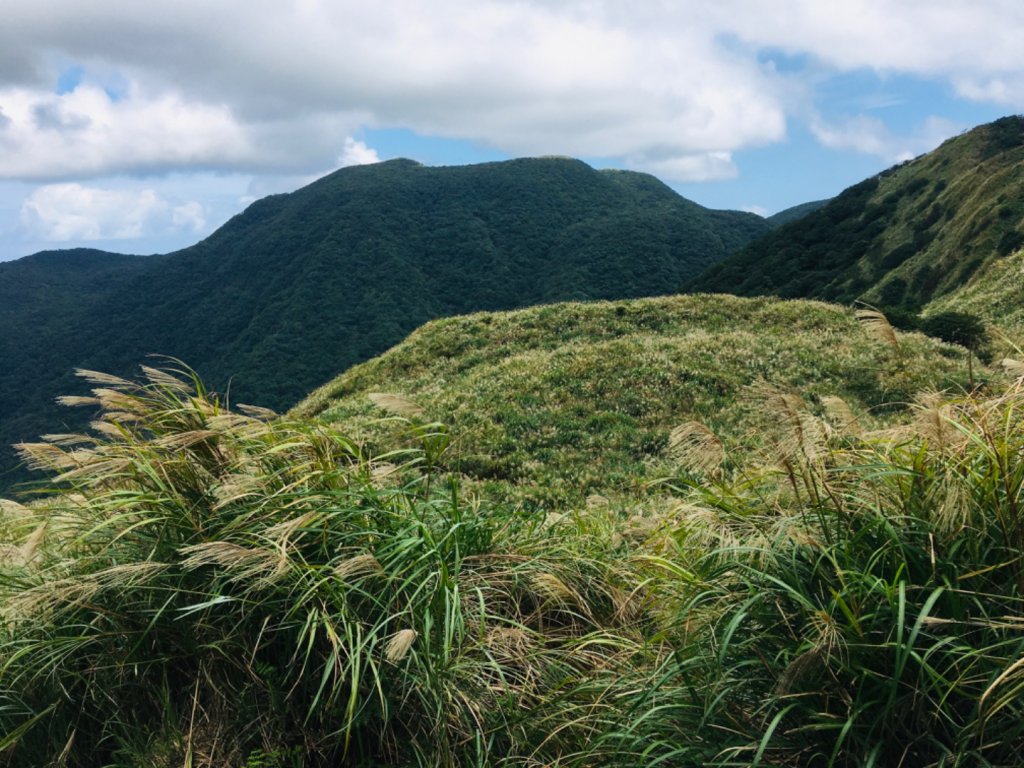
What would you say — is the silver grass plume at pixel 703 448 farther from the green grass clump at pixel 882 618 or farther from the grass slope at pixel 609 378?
the grass slope at pixel 609 378

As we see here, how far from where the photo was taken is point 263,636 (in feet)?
16.4

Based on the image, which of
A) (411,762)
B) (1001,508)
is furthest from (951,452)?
(411,762)

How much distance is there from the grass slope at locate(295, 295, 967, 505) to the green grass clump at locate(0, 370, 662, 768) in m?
5.07

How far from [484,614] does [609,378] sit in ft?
46.8

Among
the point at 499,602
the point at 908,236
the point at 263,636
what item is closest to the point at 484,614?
the point at 499,602

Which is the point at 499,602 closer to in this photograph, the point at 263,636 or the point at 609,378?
the point at 263,636

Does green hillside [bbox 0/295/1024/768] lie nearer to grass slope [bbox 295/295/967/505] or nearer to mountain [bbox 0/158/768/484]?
grass slope [bbox 295/295/967/505]

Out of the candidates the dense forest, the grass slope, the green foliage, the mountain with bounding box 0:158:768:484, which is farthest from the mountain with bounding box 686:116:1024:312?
the mountain with bounding box 0:158:768:484

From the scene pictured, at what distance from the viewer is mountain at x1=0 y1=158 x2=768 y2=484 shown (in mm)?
123812

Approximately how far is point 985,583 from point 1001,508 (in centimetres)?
41

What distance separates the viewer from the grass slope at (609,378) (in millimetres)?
14617

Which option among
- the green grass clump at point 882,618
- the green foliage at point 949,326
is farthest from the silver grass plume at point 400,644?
the green foliage at point 949,326

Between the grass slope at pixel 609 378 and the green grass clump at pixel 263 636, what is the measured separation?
5.07 metres

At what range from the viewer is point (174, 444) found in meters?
5.51
